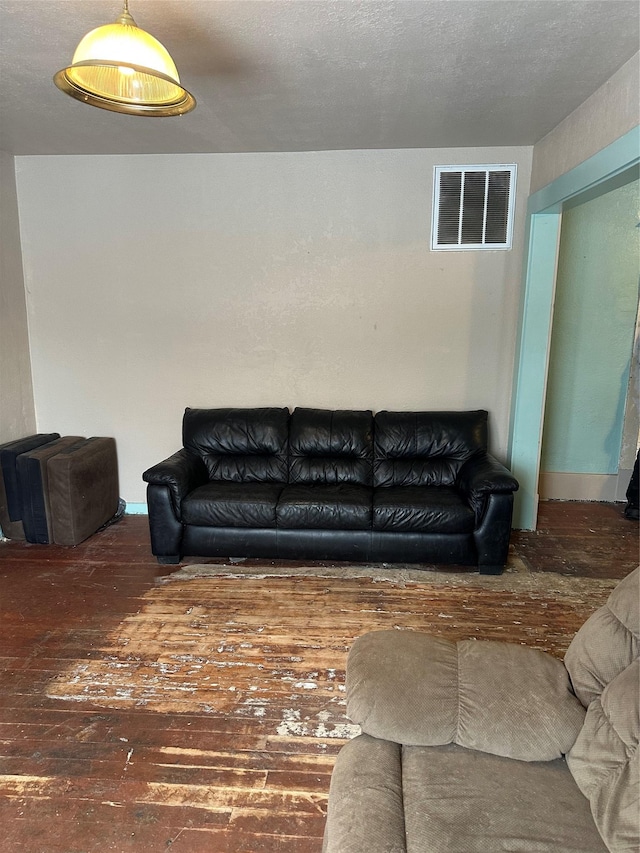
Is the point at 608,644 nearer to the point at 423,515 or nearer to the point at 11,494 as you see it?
the point at 423,515

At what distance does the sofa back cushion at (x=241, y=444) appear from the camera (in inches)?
146

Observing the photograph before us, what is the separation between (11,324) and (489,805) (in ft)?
13.5

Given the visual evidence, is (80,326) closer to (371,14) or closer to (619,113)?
(371,14)

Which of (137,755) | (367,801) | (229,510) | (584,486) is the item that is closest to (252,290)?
(229,510)

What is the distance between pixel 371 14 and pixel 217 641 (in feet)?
9.00

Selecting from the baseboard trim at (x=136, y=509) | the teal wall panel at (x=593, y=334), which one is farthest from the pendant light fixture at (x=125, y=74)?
the teal wall panel at (x=593, y=334)

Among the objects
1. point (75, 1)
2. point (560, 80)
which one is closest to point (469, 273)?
point (560, 80)

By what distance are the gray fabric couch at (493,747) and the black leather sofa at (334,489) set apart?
5.60 feet

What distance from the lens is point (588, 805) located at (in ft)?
3.81

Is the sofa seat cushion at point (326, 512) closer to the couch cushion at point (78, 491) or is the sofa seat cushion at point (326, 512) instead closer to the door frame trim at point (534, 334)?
the door frame trim at point (534, 334)

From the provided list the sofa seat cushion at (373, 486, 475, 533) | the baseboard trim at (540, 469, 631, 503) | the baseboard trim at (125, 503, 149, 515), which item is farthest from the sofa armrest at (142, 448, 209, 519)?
the baseboard trim at (540, 469, 631, 503)

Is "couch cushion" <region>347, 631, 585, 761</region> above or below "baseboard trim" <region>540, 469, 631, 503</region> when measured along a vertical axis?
above

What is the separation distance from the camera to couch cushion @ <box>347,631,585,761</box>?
1.28 meters

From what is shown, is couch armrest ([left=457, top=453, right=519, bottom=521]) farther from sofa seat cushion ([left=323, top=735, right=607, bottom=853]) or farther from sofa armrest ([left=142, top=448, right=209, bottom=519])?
sofa seat cushion ([left=323, top=735, right=607, bottom=853])
